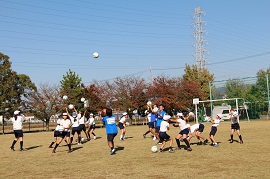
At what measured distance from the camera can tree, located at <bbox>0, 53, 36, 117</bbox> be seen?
41062 mm

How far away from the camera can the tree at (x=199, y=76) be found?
58803 mm

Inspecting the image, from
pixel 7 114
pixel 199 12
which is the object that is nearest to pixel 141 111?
pixel 7 114

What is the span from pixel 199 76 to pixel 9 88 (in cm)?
3286

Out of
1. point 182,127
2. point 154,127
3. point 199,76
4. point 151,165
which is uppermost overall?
point 199,76

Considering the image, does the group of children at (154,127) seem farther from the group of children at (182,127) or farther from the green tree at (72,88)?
the green tree at (72,88)

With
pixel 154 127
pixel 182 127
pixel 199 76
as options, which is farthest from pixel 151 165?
pixel 199 76

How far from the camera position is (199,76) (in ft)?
197

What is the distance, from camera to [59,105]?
45.5 meters

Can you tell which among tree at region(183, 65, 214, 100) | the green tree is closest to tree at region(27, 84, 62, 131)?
the green tree

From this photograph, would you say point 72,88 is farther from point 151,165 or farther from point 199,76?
point 151,165

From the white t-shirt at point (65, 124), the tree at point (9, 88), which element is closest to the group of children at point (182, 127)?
the white t-shirt at point (65, 124)

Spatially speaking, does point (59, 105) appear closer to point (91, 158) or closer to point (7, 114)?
point (7, 114)

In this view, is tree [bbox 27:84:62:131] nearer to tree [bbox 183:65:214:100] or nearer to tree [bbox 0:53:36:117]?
tree [bbox 0:53:36:117]

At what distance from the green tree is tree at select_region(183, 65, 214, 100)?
21.0 meters
